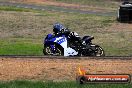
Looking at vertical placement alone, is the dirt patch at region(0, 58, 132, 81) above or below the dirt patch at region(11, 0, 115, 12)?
above

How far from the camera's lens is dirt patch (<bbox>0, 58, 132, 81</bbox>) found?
15.2 meters

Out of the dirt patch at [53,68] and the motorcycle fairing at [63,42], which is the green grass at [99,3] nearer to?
the motorcycle fairing at [63,42]

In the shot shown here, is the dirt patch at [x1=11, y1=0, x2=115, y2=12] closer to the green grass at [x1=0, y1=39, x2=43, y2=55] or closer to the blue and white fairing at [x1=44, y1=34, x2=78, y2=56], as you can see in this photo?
the green grass at [x1=0, y1=39, x2=43, y2=55]

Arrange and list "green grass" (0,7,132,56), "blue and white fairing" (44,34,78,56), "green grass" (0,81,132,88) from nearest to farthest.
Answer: "green grass" (0,81,132,88), "blue and white fairing" (44,34,78,56), "green grass" (0,7,132,56)

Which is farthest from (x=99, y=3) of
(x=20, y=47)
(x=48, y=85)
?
(x=48, y=85)

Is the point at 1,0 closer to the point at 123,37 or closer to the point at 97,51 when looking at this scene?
the point at 123,37

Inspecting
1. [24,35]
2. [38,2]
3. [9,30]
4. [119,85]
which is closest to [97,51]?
[119,85]

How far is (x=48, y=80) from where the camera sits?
1456 centimetres

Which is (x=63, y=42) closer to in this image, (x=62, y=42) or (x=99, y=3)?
(x=62, y=42)

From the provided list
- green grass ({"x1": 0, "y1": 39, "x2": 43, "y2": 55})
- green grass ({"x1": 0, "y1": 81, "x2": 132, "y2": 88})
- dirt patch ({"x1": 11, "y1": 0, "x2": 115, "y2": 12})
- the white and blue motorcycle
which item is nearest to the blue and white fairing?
the white and blue motorcycle

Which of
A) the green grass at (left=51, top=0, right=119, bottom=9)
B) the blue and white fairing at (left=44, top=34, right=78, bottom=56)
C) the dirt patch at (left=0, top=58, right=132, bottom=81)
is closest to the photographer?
the dirt patch at (left=0, top=58, right=132, bottom=81)

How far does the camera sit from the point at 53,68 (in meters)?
16.1

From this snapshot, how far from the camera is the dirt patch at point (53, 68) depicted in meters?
15.2

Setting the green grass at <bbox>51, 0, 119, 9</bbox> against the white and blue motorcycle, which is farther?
the green grass at <bbox>51, 0, 119, 9</bbox>
